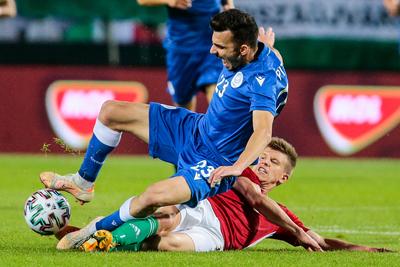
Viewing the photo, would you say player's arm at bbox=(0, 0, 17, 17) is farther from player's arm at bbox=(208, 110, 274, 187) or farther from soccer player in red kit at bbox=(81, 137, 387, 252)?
player's arm at bbox=(208, 110, 274, 187)

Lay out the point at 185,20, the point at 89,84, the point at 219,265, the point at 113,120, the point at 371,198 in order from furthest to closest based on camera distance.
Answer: the point at 89,84 → the point at 371,198 → the point at 185,20 → the point at 113,120 → the point at 219,265

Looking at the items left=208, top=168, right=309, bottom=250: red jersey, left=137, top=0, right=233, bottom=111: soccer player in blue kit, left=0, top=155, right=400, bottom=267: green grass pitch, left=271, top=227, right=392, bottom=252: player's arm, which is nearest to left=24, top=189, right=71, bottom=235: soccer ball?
left=0, top=155, right=400, bottom=267: green grass pitch

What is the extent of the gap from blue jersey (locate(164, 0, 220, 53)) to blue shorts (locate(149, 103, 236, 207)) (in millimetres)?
3570

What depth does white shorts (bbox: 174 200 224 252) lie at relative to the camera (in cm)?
774

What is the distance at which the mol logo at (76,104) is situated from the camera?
17.1 m

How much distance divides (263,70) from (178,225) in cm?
118

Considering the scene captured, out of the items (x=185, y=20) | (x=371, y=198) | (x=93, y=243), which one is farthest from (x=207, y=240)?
(x=371, y=198)

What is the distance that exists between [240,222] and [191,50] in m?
4.09

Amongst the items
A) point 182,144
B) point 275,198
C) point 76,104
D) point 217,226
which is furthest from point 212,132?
point 76,104

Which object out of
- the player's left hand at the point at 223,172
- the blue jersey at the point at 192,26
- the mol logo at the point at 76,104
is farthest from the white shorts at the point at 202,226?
the mol logo at the point at 76,104

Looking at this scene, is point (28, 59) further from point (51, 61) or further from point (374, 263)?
point (374, 263)

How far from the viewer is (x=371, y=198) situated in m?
12.9

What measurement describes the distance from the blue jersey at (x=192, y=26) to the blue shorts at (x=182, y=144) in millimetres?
3570

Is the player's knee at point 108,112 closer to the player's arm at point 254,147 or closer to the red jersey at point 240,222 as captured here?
the red jersey at point 240,222
